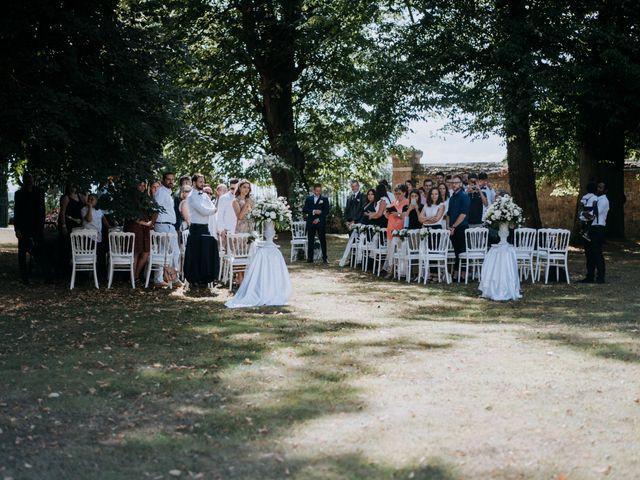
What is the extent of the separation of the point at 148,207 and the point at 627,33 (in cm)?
1280

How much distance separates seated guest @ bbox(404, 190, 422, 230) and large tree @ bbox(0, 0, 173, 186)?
5.27 meters

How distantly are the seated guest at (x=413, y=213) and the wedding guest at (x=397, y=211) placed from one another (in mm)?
255

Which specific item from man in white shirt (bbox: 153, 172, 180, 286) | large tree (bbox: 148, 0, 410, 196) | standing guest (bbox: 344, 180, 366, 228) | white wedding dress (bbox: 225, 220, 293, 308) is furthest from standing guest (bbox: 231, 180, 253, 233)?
large tree (bbox: 148, 0, 410, 196)

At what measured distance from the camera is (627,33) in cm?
1909

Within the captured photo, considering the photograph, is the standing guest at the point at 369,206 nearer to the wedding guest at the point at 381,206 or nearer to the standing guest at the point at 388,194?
the wedding guest at the point at 381,206

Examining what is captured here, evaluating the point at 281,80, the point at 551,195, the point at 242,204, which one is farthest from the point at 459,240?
the point at 551,195

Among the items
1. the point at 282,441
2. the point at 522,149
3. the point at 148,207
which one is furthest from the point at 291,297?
the point at 522,149

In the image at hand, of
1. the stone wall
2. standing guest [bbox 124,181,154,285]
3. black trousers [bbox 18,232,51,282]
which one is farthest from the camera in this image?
the stone wall

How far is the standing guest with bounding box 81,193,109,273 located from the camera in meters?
14.5

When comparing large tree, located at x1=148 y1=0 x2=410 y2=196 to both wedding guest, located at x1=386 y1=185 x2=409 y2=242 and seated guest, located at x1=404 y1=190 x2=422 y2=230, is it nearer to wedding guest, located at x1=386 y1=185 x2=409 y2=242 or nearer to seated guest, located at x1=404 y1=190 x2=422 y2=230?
wedding guest, located at x1=386 y1=185 x2=409 y2=242

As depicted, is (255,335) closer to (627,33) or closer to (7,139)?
(7,139)

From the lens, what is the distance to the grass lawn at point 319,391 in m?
4.95

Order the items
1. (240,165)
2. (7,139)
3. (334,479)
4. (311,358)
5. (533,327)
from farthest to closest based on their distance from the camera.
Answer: (240,165)
(7,139)
(533,327)
(311,358)
(334,479)

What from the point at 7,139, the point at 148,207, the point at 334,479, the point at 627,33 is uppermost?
the point at 627,33
